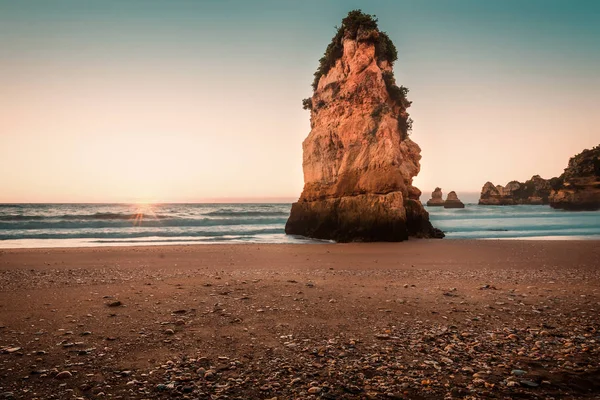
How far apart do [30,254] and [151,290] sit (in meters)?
11.3

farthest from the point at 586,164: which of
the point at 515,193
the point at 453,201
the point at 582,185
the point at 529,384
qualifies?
A: the point at 529,384

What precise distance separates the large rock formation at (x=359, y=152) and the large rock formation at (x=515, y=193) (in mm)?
89882

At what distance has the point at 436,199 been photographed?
111375 millimetres

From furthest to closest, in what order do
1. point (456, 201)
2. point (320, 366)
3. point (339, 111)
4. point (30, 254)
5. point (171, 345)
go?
point (456, 201)
point (339, 111)
point (30, 254)
point (171, 345)
point (320, 366)

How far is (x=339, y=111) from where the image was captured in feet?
94.0

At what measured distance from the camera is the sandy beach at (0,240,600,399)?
428cm

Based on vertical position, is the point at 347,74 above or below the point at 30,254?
above

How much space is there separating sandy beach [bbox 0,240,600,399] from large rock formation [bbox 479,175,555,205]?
350ft

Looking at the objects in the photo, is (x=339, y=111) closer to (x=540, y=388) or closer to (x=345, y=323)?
(x=345, y=323)

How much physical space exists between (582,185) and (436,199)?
45045 millimetres

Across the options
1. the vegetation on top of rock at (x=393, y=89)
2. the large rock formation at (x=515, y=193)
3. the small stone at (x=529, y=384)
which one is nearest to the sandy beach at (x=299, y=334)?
the small stone at (x=529, y=384)

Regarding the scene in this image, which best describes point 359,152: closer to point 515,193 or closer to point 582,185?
point 582,185

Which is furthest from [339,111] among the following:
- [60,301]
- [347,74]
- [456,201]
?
[456,201]

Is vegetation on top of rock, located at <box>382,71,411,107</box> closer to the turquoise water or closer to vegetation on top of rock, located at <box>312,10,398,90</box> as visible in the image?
vegetation on top of rock, located at <box>312,10,398,90</box>
